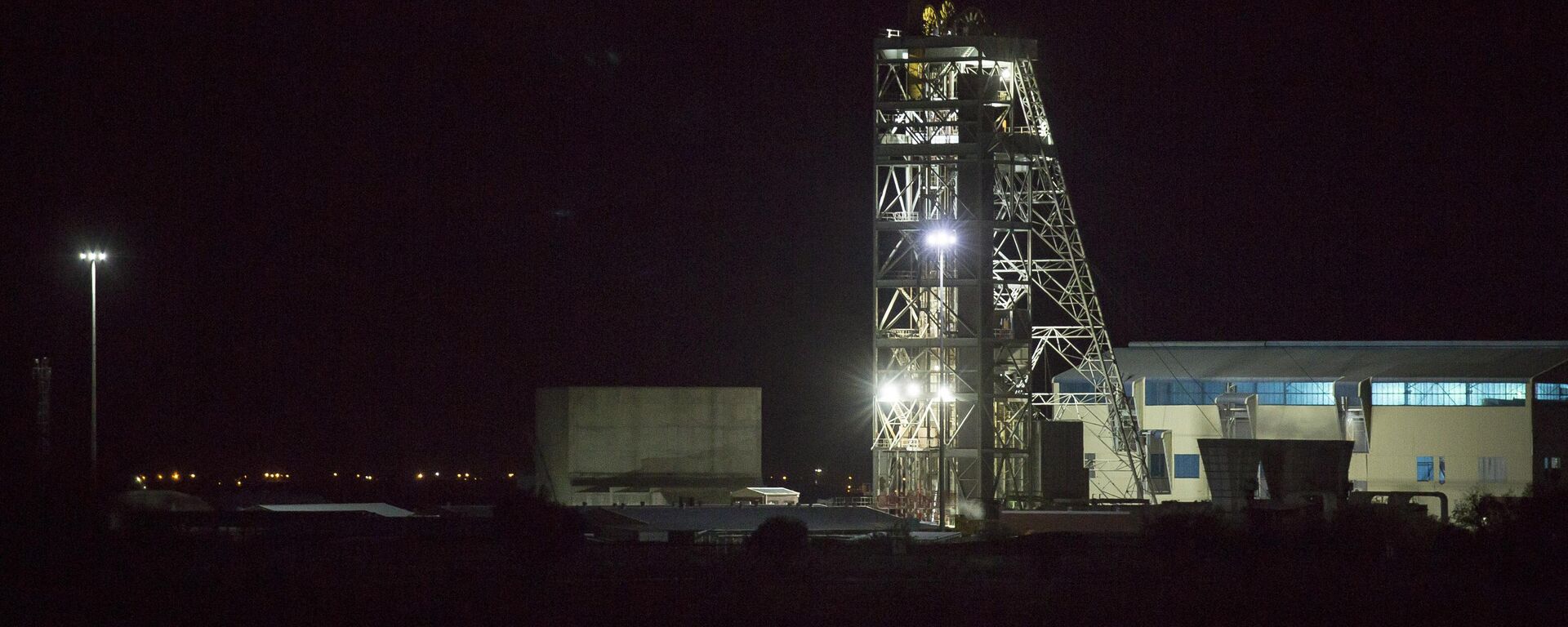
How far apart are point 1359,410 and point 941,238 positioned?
19.3 m

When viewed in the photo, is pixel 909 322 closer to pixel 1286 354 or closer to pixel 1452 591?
pixel 1286 354

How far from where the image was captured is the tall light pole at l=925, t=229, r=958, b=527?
60281 millimetres

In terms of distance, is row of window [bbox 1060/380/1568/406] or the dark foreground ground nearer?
the dark foreground ground

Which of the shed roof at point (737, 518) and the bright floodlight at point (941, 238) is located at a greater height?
the bright floodlight at point (941, 238)

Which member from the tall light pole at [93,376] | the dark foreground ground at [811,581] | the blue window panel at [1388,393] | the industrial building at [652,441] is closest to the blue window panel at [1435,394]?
the blue window panel at [1388,393]

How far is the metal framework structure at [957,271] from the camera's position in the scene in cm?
6078

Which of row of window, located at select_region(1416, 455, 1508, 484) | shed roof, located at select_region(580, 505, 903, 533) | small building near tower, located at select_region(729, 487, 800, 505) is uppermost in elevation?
row of window, located at select_region(1416, 455, 1508, 484)

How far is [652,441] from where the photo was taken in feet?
278

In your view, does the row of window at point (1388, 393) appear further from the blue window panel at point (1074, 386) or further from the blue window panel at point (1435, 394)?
the blue window panel at point (1074, 386)

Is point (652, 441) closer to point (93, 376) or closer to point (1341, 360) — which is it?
point (1341, 360)

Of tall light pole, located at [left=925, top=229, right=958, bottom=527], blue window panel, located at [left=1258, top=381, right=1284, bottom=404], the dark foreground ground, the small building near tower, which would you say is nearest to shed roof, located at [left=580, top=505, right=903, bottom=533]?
tall light pole, located at [left=925, top=229, right=958, bottom=527]

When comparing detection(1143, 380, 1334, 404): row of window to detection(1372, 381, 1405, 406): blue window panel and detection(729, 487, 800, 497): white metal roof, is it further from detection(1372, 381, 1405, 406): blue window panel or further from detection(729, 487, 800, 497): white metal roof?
detection(729, 487, 800, 497): white metal roof

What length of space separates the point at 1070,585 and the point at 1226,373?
32.4 meters

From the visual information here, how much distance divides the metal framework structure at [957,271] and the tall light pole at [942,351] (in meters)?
0.07
